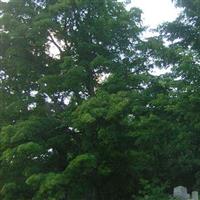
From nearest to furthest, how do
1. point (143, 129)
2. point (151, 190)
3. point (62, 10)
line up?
1. point (151, 190)
2. point (143, 129)
3. point (62, 10)

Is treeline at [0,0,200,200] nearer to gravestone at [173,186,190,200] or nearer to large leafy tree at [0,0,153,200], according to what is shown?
large leafy tree at [0,0,153,200]

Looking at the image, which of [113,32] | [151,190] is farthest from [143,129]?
[113,32]

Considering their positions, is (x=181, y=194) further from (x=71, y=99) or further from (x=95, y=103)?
(x=71, y=99)

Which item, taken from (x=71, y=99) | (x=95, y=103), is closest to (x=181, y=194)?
Answer: (x=95, y=103)

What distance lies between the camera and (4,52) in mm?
24859

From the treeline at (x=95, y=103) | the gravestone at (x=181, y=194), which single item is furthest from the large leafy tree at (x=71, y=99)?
the gravestone at (x=181, y=194)

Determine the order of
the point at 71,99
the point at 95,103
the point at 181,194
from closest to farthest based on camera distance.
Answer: the point at 181,194, the point at 95,103, the point at 71,99

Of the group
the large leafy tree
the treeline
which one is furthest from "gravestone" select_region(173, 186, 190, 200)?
the large leafy tree

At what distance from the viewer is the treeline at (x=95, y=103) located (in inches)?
784

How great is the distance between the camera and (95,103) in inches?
795

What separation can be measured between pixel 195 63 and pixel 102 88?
15.6 feet

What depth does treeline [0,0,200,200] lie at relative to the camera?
1992cm

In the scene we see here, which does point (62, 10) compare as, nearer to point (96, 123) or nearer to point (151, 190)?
point (96, 123)

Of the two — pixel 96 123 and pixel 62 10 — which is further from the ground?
pixel 62 10
